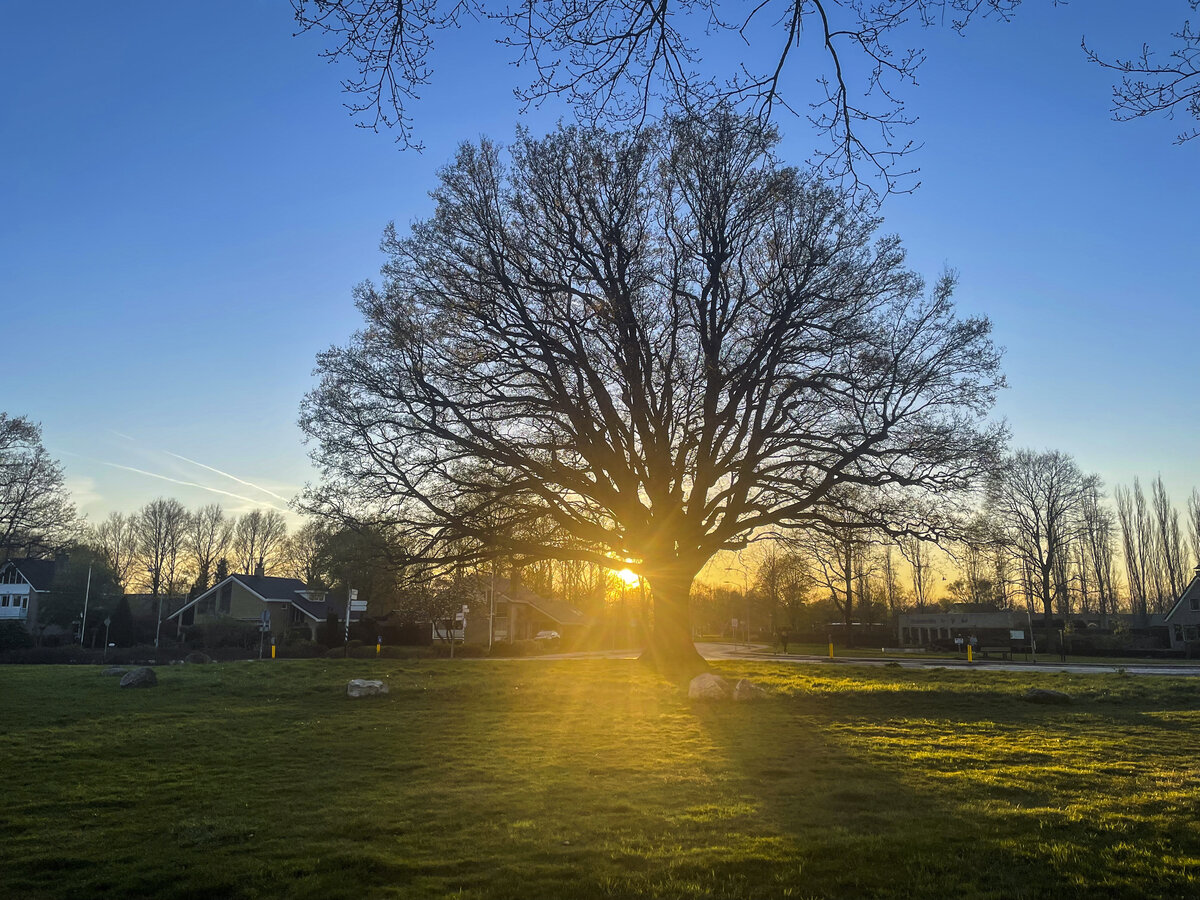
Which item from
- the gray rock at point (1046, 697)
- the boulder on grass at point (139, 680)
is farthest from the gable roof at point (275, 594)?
the gray rock at point (1046, 697)

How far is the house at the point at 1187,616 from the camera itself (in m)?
61.9

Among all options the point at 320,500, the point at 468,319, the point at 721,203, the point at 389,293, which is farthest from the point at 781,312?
the point at 320,500

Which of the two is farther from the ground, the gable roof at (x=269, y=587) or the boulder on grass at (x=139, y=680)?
the gable roof at (x=269, y=587)

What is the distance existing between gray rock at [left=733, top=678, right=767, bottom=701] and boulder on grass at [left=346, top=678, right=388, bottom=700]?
26.1 feet

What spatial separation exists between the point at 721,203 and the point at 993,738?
45.8 feet

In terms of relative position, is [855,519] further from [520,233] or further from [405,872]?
[405,872]

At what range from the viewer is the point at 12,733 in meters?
11.9

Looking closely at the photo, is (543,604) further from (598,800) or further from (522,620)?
(598,800)

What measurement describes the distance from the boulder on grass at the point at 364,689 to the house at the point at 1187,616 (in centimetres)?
6727

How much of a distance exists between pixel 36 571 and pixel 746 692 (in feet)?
249

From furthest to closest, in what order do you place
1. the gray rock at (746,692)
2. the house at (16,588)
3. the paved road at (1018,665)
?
the house at (16,588)
the paved road at (1018,665)
the gray rock at (746,692)

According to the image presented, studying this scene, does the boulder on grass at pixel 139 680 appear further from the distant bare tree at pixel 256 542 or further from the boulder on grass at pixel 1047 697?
the distant bare tree at pixel 256 542

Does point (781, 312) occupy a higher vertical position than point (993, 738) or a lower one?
higher

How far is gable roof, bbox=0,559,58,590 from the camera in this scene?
67000 millimetres
